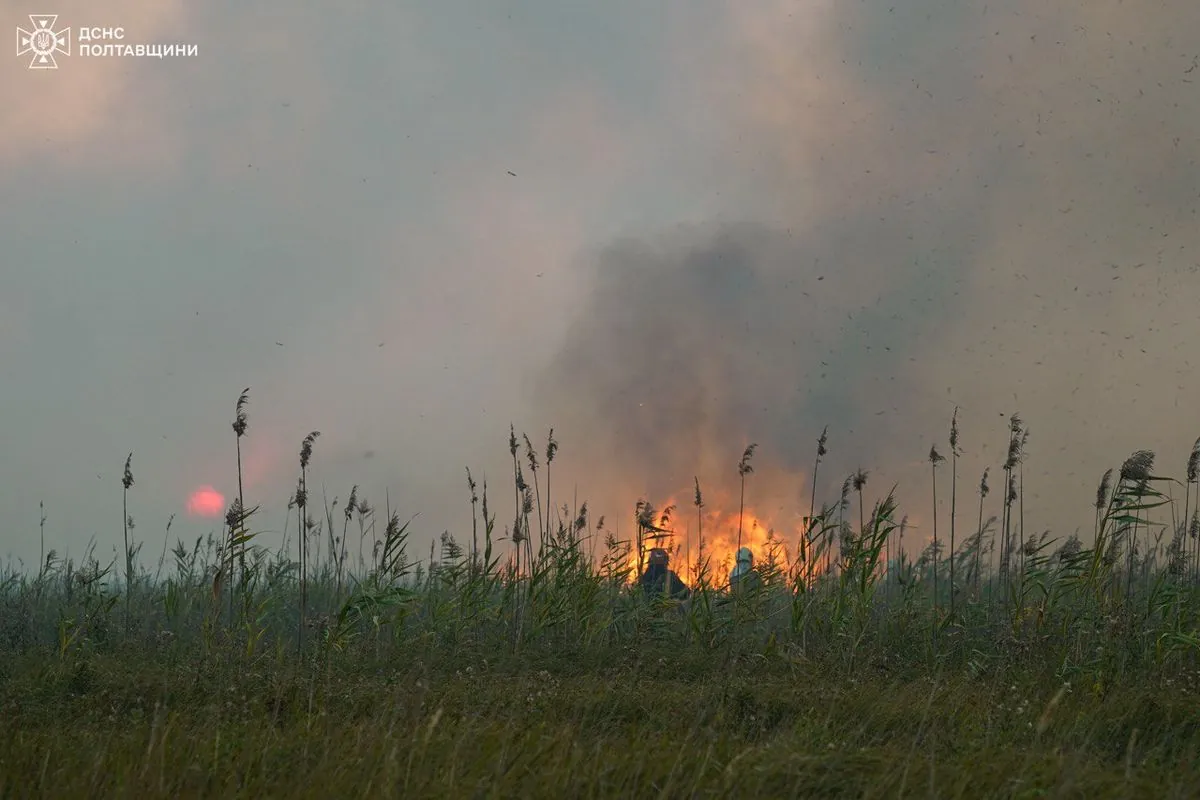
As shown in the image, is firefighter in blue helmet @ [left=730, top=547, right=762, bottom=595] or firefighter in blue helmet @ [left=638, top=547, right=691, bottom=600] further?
firefighter in blue helmet @ [left=638, top=547, right=691, bottom=600]

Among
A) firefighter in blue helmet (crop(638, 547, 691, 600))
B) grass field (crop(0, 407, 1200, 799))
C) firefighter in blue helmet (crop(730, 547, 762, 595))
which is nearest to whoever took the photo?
grass field (crop(0, 407, 1200, 799))

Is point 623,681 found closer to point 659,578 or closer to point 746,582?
point 746,582

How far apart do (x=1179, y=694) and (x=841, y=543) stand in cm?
335

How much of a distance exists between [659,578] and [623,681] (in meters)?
4.53

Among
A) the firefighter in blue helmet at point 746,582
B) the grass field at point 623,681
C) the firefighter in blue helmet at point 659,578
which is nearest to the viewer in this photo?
the grass field at point 623,681

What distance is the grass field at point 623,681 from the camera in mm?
Result: 4898

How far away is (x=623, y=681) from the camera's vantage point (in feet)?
28.5

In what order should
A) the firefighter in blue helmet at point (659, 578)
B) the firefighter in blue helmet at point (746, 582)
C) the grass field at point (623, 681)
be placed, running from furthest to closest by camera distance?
the firefighter in blue helmet at point (659, 578)
the firefighter in blue helmet at point (746, 582)
the grass field at point (623, 681)

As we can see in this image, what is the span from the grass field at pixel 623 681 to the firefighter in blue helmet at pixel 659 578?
29 cm

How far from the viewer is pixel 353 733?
5.91 metres

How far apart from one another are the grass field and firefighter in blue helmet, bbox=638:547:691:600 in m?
0.29

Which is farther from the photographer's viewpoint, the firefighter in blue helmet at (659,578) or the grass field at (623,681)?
the firefighter in blue helmet at (659,578)

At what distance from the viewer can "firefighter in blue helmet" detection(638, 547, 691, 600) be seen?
460 inches

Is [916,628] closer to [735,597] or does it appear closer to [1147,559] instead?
[735,597]
